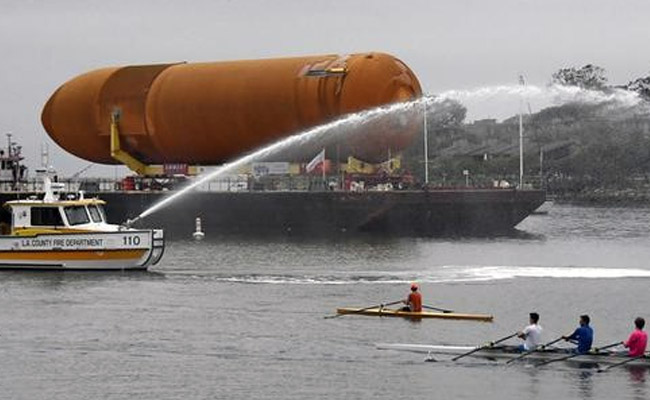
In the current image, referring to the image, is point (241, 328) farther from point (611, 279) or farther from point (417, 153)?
point (417, 153)

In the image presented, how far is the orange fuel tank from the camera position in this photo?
103 metres

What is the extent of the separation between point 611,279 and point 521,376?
24.8m

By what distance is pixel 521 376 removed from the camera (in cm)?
4369

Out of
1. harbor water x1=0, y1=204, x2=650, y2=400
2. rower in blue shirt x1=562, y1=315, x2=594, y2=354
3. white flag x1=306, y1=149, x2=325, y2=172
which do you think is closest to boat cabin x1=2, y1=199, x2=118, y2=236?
harbor water x1=0, y1=204, x2=650, y2=400

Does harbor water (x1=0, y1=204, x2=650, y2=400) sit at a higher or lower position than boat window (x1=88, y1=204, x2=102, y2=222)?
lower

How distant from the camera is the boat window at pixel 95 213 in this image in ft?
230

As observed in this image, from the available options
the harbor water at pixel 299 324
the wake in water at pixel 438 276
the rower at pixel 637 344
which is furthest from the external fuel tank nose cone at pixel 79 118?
the rower at pixel 637 344

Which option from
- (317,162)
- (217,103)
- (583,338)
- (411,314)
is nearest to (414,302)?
(411,314)

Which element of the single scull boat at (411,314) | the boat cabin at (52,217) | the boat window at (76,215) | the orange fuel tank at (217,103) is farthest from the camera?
the orange fuel tank at (217,103)

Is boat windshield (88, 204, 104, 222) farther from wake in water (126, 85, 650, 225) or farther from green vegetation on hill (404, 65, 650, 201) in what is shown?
green vegetation on hill (404, 65, 650, 201)

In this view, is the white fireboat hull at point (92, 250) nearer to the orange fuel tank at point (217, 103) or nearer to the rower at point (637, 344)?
the rower at point (637, 344)

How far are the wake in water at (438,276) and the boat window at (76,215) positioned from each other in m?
5.27

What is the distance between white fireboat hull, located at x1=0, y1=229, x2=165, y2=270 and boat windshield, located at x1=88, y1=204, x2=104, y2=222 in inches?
81.3

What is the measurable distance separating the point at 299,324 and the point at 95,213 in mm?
20048
